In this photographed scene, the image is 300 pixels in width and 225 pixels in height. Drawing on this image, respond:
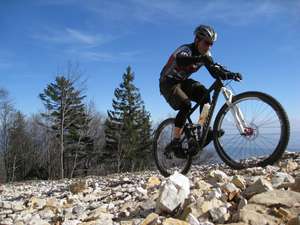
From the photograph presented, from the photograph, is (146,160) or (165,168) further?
(146,160)

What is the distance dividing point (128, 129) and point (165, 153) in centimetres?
3804

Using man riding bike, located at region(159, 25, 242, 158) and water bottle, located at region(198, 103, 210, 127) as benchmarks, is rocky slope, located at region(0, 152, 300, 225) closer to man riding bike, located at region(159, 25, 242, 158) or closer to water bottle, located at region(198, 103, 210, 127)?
water bottle, located at region(198, 103, 210, 127)

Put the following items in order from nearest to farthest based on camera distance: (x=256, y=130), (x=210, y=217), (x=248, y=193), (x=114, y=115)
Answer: (x=210, y=217) → (x=248, y=193) → (x=256, y=130) → (x=114, y=115)

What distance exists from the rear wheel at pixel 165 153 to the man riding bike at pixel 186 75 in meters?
0.32

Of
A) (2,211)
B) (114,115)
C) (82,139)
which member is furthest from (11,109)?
(2,211)

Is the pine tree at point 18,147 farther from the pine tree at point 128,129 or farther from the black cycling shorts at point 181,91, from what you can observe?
the black cycling shorts at point 181,91

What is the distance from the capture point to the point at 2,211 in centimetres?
671

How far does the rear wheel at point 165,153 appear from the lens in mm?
7156

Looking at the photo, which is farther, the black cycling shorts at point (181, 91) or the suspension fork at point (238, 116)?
the black cycling shorts at point (181, 91)

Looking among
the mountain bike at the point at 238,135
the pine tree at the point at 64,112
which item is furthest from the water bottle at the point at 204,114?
the pine tree at the point at 64,112

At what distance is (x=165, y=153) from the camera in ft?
23.6

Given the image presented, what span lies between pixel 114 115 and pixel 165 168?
3913cm

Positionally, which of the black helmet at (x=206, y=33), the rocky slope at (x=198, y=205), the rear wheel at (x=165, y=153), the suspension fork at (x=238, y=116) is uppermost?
the black helmet at (x=206, y=33)

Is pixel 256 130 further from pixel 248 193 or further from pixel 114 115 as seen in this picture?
pixel 114 115
